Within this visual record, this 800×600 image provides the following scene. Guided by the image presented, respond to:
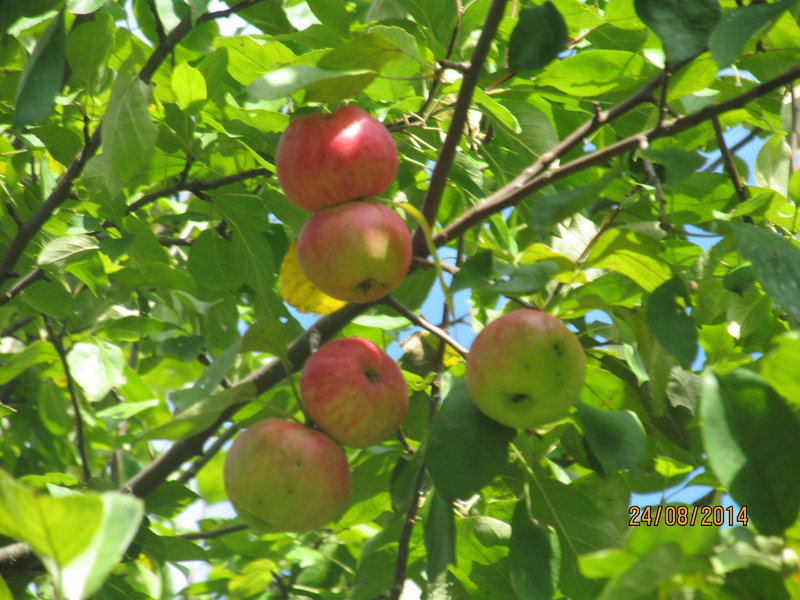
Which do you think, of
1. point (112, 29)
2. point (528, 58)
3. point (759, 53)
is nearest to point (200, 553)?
point (112, 29)

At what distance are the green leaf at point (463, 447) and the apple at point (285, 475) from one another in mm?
224

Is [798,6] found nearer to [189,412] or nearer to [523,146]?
[523,146]

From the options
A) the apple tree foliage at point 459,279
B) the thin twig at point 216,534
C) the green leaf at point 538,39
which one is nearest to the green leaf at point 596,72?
the apple tree foliage at point 459,279

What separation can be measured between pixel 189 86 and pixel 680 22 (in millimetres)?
1119

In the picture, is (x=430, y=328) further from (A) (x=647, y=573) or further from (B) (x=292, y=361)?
(A) (x=647, y=573)

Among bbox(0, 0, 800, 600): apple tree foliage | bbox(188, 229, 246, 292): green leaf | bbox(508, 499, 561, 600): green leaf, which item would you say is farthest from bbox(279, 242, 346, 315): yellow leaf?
bbox(508, 499, 561, 600): green leaf

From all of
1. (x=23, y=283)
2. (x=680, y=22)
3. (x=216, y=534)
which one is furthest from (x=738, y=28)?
(x=216, y=534)

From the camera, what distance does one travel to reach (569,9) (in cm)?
199

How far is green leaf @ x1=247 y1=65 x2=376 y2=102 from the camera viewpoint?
1.26 m

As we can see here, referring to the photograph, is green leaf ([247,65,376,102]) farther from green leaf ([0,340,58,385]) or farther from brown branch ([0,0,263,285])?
green leaf ([0,340,58,385])

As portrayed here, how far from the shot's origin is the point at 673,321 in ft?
4.75

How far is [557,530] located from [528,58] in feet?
2.84

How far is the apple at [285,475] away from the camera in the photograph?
1528mm

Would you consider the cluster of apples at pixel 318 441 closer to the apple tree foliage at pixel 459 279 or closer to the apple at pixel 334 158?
the apple tree foliage at pixel 459 279
